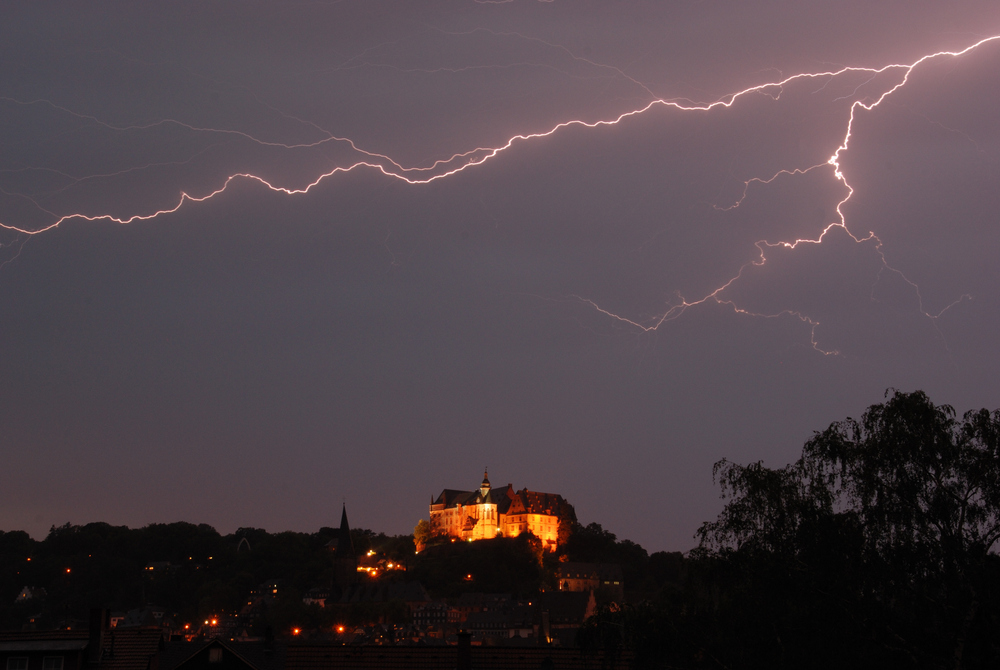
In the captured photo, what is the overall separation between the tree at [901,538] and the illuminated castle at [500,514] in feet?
469

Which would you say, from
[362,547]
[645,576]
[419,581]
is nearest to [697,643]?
[419,581]

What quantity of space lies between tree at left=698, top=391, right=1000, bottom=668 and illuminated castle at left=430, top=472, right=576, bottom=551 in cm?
14289

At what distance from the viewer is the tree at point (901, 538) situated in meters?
21.3

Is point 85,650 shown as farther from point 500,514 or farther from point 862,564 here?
point 500,514

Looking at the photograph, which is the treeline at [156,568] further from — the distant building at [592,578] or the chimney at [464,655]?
the chimney at [464,655]

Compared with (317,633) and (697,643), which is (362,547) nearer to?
(317,633)

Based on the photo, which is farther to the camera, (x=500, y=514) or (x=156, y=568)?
(x=500, y=514)

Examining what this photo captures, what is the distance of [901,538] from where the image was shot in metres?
22.5

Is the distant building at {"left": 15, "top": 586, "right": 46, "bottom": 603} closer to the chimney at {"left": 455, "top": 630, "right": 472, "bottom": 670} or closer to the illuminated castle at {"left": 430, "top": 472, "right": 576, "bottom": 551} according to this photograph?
the illuminated castle at {"left": 430, "top": 472, "right": 576, "bottom": 551}

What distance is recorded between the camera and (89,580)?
152 m

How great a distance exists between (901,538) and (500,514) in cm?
15460

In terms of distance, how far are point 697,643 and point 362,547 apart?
145 meters

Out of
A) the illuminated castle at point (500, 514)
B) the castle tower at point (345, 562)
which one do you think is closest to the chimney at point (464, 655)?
the castle tower at point (345, 562)

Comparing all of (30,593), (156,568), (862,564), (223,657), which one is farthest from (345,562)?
(862,564)
